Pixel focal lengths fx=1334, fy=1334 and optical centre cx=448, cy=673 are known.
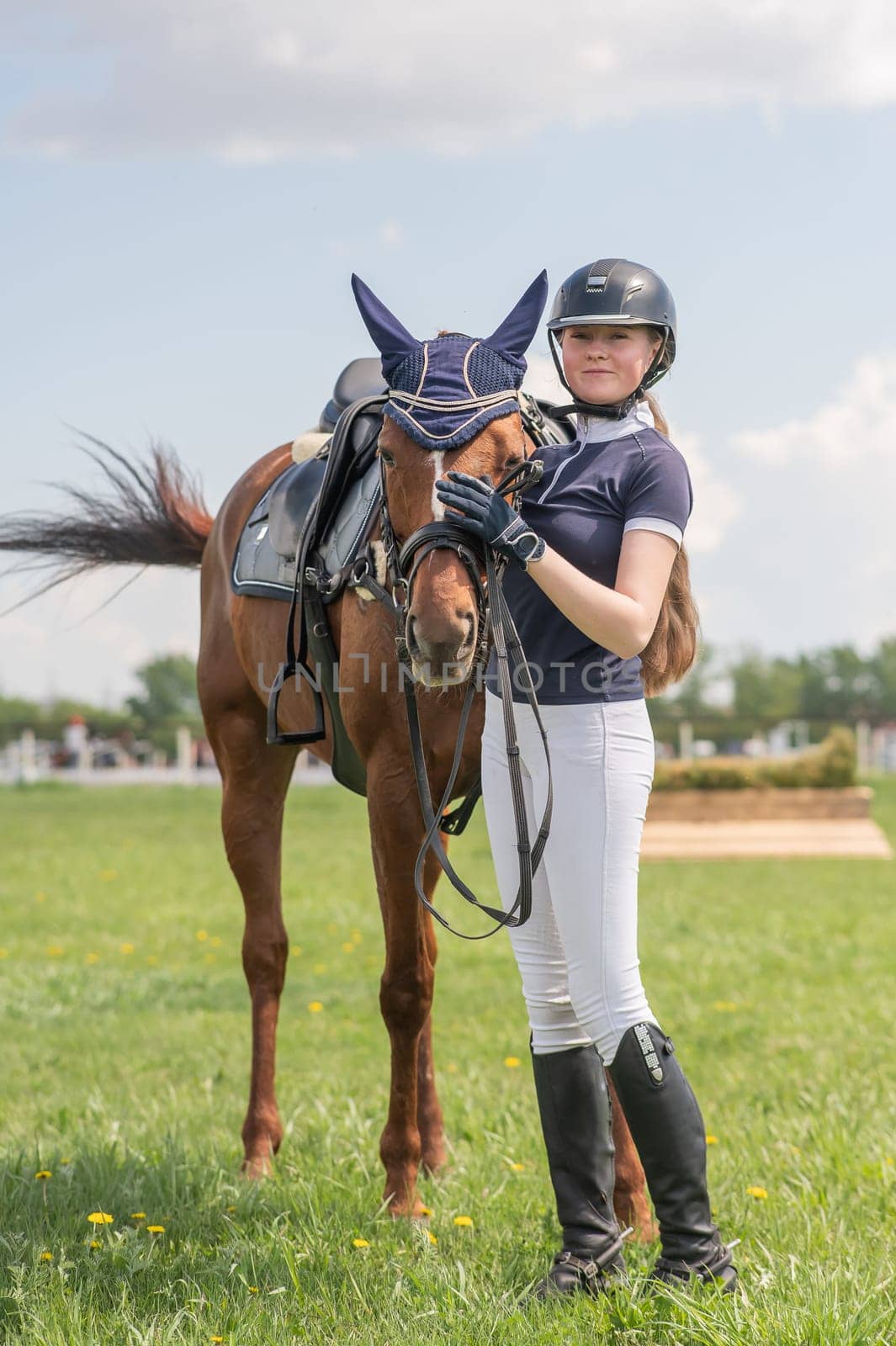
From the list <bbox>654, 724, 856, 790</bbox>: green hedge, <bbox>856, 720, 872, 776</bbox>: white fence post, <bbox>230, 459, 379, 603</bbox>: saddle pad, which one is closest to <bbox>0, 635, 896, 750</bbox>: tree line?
<bbox>856, 720, 872, 776</bbox>: white fence post

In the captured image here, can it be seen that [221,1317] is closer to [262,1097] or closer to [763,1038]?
[262,1097]

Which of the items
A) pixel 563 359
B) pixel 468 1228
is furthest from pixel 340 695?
pixel 468 1228

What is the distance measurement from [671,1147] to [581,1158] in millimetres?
282

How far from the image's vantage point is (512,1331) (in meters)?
2.75

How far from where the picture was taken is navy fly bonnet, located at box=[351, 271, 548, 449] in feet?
9.09

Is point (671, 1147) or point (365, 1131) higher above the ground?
point (671, 1147)

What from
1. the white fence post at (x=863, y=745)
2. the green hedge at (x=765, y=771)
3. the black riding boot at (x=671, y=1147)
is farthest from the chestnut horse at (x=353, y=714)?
the white fence post at (x=863, y=745)

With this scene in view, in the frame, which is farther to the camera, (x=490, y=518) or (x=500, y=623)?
(x=500, y=623)

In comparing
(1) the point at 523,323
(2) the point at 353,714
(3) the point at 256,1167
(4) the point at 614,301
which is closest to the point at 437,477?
(1) the point at 523,323

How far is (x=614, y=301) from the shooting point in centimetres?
291

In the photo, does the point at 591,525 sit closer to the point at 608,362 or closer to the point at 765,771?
the point at 608,362

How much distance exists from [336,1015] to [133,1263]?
153 inches

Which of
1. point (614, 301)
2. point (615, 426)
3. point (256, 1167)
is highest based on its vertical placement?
point (614, 301)

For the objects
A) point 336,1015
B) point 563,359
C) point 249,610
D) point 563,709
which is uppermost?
point 563,359
